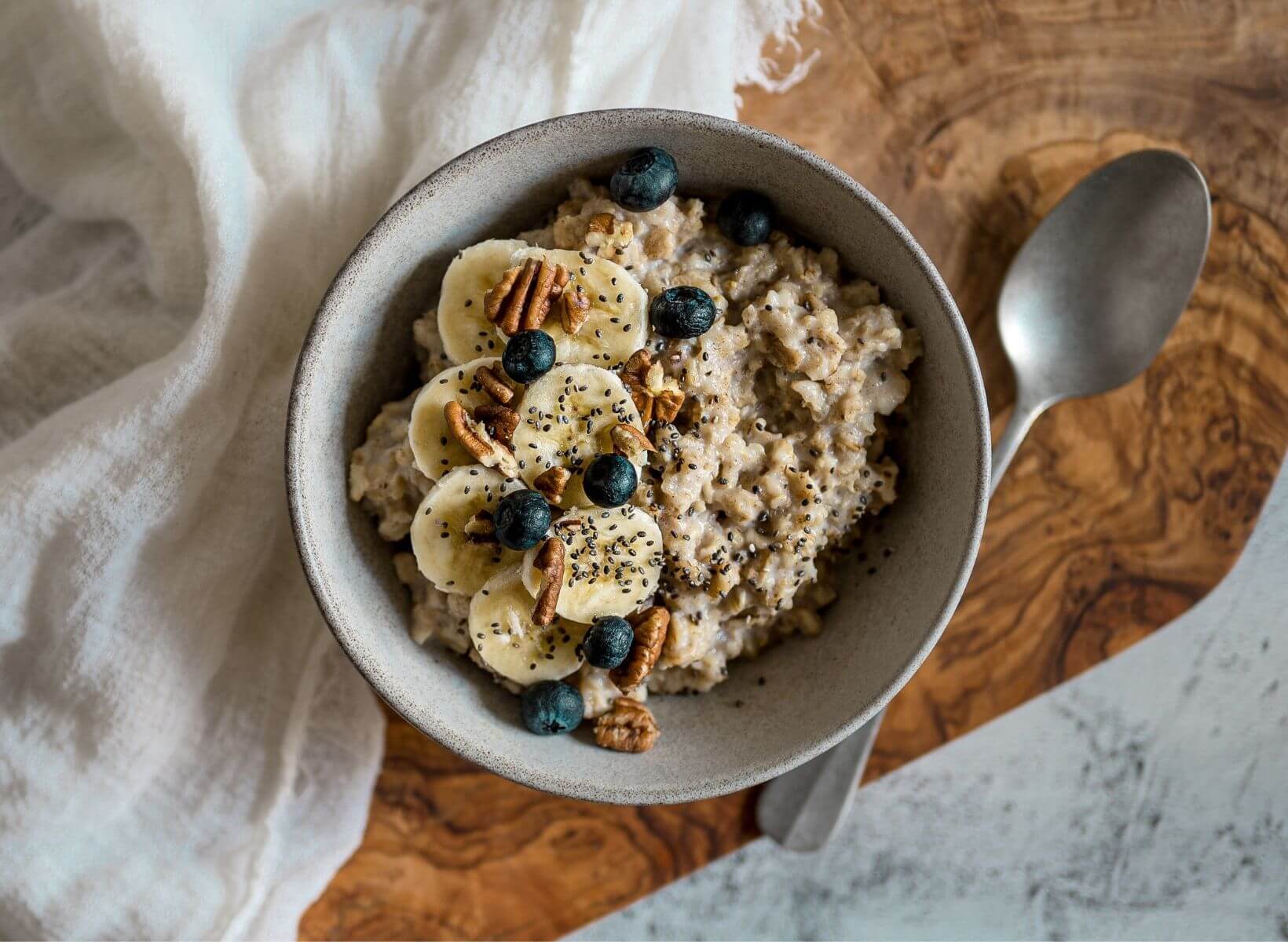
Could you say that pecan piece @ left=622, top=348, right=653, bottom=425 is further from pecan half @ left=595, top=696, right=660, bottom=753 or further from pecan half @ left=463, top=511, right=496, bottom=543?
pecan half @ left=595, top=696, right=660, bottom=753

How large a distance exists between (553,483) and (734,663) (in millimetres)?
479

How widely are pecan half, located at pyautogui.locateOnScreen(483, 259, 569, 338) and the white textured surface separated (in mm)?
1287

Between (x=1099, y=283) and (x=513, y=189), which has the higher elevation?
(x=513, y=189)

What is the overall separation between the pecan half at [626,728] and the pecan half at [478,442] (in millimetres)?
410

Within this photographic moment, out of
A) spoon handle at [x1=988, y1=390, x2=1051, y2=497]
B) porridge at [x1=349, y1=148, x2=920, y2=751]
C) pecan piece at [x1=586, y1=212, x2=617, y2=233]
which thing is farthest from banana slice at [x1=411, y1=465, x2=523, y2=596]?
spoon handle at [x1=988, y1=390, x2=1051, y2=497]

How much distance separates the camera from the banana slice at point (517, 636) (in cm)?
160

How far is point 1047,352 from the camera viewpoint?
78.2 inches

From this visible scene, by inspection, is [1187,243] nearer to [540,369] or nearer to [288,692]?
[540,369]

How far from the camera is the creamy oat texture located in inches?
63.0

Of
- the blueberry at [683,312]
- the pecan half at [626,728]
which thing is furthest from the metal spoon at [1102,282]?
the blueberry at [683,312]

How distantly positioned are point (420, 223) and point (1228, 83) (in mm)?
1520

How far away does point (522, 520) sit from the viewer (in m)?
1.49

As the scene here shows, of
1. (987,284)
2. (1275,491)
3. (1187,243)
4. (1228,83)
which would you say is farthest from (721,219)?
(1275,491)

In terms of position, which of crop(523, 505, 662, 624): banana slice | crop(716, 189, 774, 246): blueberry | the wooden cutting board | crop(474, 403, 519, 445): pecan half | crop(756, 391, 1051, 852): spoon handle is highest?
crop(474, 403, 519, 445): pecan half
